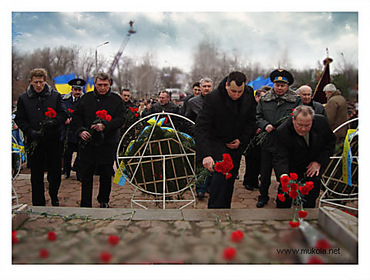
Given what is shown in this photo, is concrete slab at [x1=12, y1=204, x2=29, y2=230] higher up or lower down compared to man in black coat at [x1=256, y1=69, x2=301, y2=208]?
lower down

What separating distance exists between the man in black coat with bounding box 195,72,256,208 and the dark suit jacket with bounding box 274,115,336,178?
45 cm

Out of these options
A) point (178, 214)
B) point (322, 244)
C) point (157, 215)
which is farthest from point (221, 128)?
point (322, 244)

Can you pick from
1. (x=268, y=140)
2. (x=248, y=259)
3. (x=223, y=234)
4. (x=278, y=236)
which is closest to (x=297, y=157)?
(x=268, y=140)

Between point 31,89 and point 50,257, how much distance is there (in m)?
2.55

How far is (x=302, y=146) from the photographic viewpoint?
3678 mm

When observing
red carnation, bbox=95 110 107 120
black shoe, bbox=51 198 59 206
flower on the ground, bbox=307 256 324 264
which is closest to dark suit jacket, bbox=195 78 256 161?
red carnation, bbox=95 110 107 120

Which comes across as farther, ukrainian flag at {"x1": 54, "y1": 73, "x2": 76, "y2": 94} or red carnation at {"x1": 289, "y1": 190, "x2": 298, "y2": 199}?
ukrainian flag at {"x1": 54, "y1": 73, "x2": 76, "y2": 94}

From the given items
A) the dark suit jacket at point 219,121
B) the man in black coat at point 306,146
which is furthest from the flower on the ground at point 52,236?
the man in black coat at point 306,146

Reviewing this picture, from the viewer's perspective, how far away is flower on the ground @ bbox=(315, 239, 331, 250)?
8.84 ft

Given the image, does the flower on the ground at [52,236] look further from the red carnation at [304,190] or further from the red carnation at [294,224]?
the red carnation at [304,190]

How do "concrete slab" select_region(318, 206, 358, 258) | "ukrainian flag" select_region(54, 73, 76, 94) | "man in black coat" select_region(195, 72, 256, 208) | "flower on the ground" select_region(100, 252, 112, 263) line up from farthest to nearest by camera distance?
"ukrainian flag" select_region(54, 73, 76, 94), "man in black coat" select_region(195, 72, 256, 208), "concrete slab" select_region(318, 206, 358, 258), "flower on the ground" select_region(100, 252, 112, 263)

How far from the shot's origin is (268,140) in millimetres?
4570

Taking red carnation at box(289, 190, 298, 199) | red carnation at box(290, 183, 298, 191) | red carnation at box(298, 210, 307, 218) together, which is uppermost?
red carnation at box(290, 183, 298, 191)

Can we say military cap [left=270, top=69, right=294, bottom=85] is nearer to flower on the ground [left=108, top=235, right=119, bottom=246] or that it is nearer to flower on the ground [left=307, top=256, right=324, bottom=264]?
flower on the ground [left=307, top=256, right=324, bottom=264]
